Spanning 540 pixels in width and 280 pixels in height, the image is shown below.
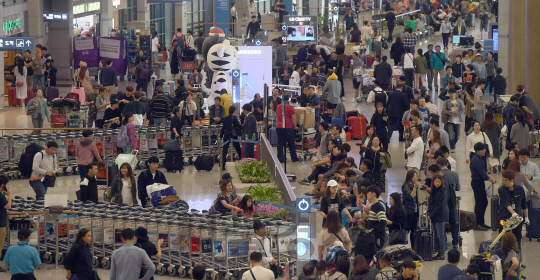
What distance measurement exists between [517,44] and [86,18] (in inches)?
746

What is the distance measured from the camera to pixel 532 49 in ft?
78.9

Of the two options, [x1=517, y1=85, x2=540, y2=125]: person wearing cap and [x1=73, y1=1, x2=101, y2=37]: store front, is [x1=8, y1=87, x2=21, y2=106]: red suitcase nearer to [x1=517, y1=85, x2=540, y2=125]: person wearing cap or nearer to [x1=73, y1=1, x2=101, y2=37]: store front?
[x1=73, y1=1, x2=101, y2=37]: store front

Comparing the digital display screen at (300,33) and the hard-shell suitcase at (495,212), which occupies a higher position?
the digital display screen at (300,33)

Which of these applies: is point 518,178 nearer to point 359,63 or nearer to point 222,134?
point 222,134

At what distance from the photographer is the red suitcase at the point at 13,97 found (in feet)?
89.6

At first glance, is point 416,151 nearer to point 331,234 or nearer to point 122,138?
point 331,234

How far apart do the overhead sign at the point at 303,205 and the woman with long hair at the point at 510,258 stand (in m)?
2.55

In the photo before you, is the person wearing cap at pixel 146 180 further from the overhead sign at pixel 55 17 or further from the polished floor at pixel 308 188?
the overhead sign at pixel 55 17

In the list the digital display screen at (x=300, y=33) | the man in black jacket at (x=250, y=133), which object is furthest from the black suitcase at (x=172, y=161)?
the digital display screen at (x=300, y=33)

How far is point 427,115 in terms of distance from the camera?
58.7 ft

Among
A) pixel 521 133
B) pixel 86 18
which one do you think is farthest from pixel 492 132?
pixel 86 18

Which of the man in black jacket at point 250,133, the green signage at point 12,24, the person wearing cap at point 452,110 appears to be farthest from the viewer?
the green signage at point 12,24

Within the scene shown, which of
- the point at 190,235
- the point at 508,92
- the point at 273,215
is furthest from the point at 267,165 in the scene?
the point at 508,92

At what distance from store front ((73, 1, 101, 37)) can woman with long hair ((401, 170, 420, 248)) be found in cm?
2365
